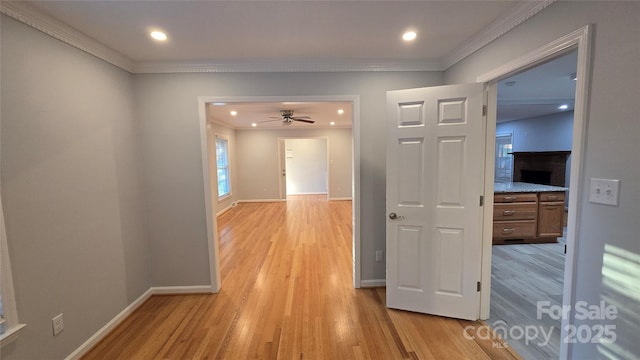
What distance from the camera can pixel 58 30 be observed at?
5.69 ft

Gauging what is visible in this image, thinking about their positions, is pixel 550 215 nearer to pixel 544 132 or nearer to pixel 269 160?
pixel 544 132

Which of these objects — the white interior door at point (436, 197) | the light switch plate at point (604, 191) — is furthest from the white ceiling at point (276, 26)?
the light switch plate at point (604, 191)

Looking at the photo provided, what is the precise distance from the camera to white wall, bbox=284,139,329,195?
9.94 metres

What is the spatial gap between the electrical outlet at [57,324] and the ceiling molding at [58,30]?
6.38ft

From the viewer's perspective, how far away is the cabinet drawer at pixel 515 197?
382 cm

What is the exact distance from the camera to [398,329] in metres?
2.10

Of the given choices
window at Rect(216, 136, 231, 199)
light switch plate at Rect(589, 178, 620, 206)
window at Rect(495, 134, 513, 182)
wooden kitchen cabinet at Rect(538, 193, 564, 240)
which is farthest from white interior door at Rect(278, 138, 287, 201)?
light switch plate at Rect(589, 178, 620, 206)

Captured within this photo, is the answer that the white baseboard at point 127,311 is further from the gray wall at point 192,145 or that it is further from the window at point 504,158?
the window at point 504,158

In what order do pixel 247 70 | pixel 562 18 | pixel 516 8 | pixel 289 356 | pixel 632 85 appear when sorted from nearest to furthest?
pixel 632 85 → pixel 562 18 → pixel 516 8 → pixel 289 356 → pixel 247 70

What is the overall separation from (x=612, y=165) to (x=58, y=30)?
3435 mm

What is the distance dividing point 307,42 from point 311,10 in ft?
1.57

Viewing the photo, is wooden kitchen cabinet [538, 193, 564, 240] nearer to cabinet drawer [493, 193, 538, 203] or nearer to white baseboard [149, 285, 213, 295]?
cabinet drawer [493, 193, 538, 203]

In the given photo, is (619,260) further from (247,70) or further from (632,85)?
(247,70)

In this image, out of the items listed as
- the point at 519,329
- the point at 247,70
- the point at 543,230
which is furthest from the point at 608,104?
the point at 543,230
